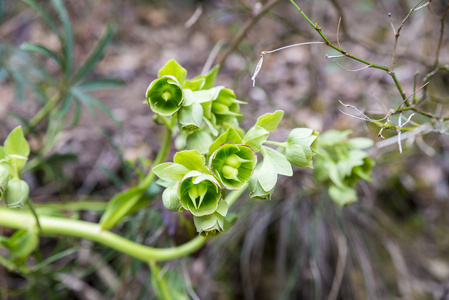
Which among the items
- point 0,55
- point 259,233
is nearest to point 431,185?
point 259,233

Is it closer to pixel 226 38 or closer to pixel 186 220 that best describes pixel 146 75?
pixel 226 38

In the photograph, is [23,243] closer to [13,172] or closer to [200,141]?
[13,172]

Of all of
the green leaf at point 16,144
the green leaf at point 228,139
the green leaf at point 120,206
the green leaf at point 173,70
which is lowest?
the green leaf at point 120,206

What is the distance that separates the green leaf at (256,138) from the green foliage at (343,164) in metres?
0.18

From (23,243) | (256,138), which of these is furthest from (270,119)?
(23,243)

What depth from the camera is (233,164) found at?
52 centimetres

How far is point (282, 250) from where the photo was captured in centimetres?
118

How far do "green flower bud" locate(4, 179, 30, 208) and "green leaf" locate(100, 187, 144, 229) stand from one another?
172mm

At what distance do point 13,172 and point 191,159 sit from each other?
11.7 inches

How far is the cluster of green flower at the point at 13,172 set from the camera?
0.55 m

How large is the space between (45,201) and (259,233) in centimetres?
70

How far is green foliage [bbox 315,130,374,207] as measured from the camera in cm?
68

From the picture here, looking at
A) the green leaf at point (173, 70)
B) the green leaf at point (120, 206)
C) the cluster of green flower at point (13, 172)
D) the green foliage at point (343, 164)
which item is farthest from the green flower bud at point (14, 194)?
the green foliage at point (343, 164)

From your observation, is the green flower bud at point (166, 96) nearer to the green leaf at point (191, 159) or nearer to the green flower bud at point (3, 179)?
the green leaf at point (191, 159)
